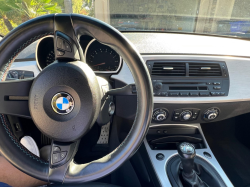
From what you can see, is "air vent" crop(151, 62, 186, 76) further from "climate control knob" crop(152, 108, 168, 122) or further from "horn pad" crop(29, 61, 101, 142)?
"horn pad" crop(29, 61, 101, 142)

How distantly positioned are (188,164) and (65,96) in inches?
35.2

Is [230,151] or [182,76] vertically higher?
[182,76]

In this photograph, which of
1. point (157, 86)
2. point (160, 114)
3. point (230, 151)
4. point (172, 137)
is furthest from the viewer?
point (230, 151)

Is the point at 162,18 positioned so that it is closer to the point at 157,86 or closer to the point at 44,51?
the point at 157,86

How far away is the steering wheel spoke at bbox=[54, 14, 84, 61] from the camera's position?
81 centimetres

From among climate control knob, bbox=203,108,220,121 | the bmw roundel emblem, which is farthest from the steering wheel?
climate control knob, bbox=203,108,220,121

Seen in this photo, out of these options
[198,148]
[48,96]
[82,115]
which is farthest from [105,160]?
[198,148]

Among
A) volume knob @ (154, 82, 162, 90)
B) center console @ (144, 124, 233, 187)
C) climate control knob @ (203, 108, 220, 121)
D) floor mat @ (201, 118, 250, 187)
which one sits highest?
volume knob @ (154, 82, 162, 90)

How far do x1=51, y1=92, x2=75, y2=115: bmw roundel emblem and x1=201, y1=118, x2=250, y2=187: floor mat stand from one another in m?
1.63

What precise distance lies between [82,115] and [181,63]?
0.91m

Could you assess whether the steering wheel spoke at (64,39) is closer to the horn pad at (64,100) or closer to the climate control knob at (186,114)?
the horn pad at (64,100)

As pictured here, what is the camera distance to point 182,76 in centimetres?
149

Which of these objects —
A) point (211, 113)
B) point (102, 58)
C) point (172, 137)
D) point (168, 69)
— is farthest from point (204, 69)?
point (102, 58)

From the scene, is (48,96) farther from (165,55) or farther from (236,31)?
(236,31)
